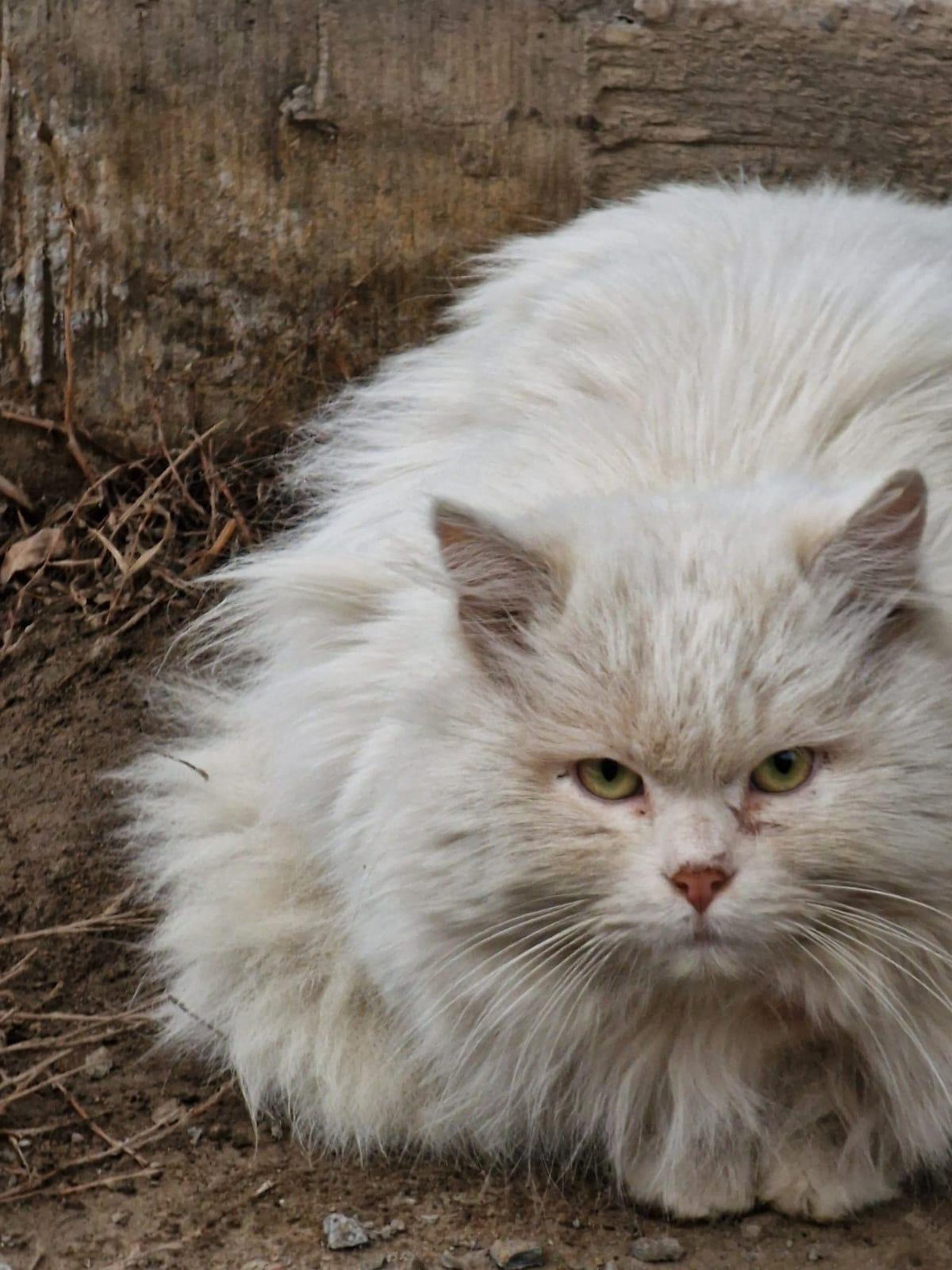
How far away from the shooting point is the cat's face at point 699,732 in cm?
208

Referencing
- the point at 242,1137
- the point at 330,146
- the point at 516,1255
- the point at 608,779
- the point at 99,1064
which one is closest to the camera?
the point at 608,779

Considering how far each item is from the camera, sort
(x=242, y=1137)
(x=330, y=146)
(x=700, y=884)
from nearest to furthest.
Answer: (x=700, y=884) → (x=242, y=1137) → (x=330, y=146)

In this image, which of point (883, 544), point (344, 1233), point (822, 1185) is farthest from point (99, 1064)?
point (883, 544)

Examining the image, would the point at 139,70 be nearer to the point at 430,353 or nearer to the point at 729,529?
the point at 430,353

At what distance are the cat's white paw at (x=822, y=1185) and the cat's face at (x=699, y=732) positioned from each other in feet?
1.63

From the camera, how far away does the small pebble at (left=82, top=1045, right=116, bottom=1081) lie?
291cm

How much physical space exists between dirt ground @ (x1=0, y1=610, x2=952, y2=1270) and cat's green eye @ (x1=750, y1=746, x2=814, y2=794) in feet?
2.74

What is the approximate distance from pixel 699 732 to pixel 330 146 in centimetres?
210

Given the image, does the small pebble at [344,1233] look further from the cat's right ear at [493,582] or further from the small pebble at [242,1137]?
the cat's right ear at [493,582]

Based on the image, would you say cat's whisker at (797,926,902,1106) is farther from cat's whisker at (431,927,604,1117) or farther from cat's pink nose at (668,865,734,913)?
cat's whisker at (431,927,604,1117)

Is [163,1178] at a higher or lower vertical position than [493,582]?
lower

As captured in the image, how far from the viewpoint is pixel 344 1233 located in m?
2.53

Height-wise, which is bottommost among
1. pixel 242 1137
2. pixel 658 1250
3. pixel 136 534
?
pixel 242 1137

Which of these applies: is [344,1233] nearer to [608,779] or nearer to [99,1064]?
[99,1064]
